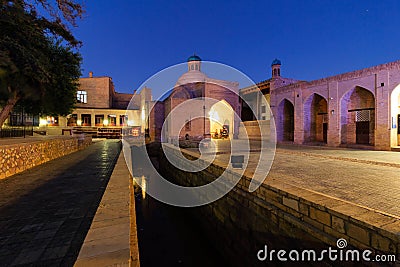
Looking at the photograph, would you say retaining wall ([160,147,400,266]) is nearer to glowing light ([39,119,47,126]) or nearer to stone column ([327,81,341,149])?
stone column ([327,81,341,149])

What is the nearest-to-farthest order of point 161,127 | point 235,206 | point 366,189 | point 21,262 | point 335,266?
point 21,262 < point 335,266 < point 366,189 < point 235,206 < point 161,127

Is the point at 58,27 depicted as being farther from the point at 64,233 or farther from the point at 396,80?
the point at 396,80

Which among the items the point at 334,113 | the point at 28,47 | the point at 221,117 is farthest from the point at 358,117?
the point at 28,47

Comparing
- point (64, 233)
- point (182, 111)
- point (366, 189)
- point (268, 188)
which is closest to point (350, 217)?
point (268, 188)

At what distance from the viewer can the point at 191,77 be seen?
33.1 m

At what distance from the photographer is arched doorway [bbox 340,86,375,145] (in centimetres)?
1689

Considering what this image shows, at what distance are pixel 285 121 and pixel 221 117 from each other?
1015 cm

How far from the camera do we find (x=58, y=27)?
30.8 feet

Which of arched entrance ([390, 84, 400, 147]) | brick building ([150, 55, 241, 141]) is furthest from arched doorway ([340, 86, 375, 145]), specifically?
brick building ([150, 55, 241, 141])

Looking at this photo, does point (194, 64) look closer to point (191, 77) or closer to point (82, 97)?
Answer: point (191, 77)

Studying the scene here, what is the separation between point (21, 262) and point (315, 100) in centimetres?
2300
